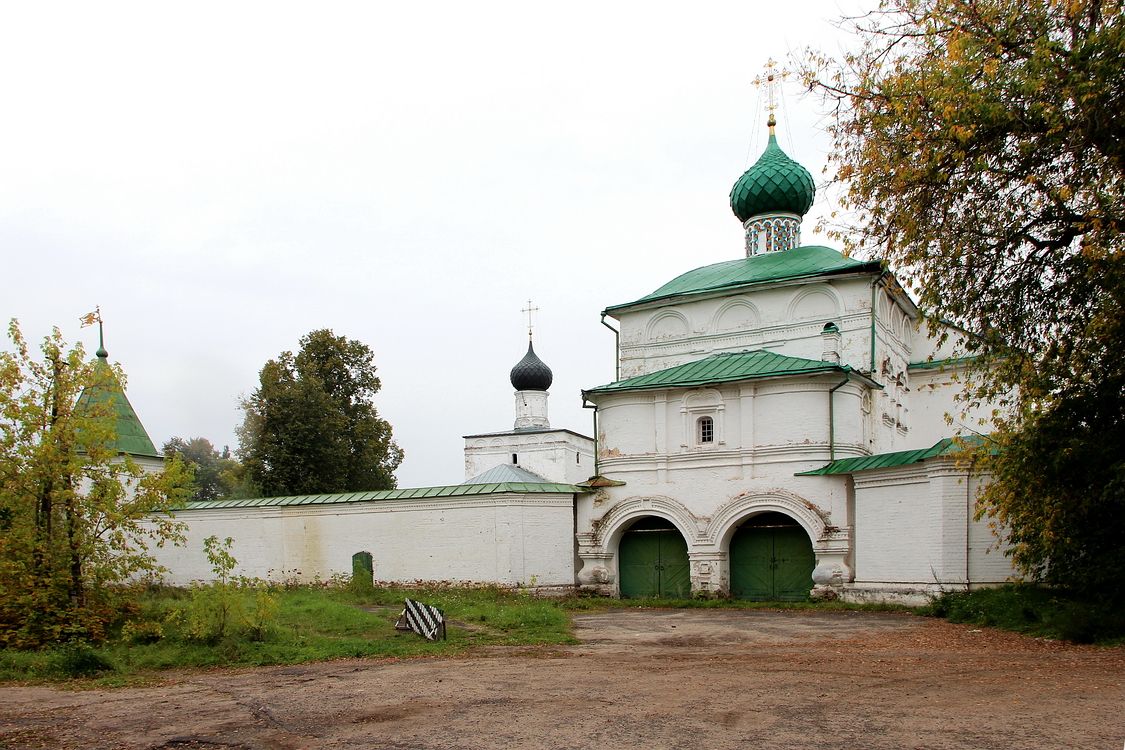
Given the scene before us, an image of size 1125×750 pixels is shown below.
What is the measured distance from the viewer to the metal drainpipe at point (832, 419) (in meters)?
15.7

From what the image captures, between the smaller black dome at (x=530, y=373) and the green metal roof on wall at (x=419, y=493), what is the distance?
13.7 metres

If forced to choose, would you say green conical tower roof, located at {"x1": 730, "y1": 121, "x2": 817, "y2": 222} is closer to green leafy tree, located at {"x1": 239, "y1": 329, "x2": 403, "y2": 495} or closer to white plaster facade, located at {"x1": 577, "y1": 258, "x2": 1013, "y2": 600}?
white plaster facade, located at {"x1": 577, "y1": 258, "x2": 1013, "y2": 600}

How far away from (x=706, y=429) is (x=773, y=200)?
583 centimetres

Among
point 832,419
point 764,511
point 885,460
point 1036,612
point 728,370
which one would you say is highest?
point 728,370

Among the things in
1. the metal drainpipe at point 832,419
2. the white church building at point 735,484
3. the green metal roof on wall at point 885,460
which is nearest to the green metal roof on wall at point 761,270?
the white church building at point 735,484

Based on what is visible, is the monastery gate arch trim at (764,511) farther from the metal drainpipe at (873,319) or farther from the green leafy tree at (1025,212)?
the green leafy tree at (1025,212)

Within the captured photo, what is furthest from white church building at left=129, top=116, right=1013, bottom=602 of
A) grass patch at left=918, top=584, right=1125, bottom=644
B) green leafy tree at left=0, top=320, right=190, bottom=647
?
green leafy tree at left=0, top=320, right=190, bottom=647

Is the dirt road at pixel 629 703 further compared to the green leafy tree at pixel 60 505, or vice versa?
the green leafy tree at pixel 60 505

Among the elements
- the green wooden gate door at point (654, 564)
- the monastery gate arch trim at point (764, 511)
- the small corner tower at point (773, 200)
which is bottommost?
the green wooden gate door at point (654, 564)

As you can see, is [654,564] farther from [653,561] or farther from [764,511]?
[764,511]

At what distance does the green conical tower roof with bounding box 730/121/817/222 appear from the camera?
63.8ft

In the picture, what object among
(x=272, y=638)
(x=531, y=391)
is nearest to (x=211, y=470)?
(x=531, y=391)

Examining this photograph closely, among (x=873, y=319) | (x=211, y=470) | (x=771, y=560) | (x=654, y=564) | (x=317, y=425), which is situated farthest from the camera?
(x=211, y=470)

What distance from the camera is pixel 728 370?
663 inches
